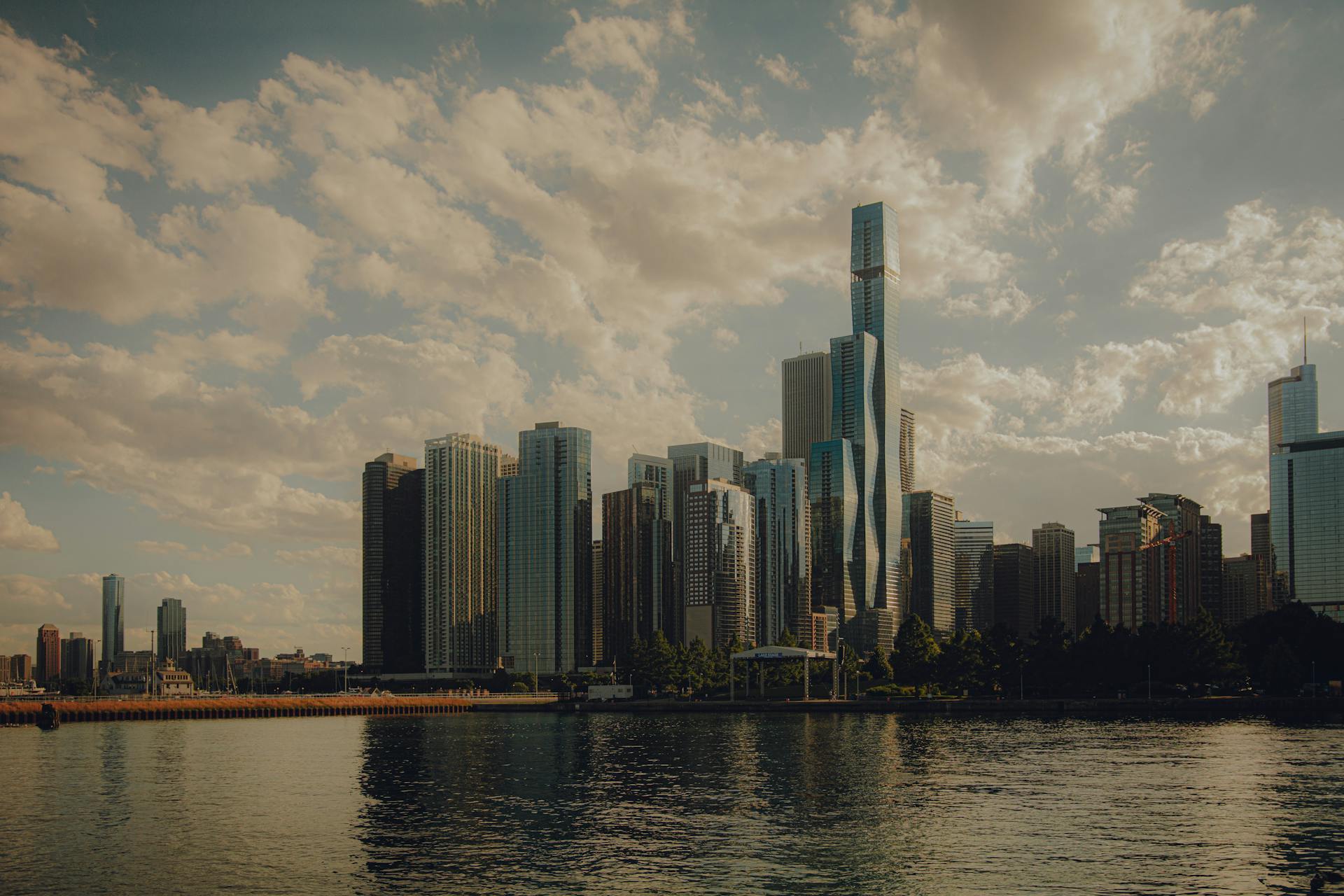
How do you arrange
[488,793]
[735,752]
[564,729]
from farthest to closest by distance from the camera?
[564,729] → [735,752] → [488,793]

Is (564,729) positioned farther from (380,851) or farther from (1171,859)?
(1171,859)

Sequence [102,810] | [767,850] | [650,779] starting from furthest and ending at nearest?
[650,779], [102,810], [767,850]

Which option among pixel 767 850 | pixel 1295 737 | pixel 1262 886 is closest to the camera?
pixel 1262 886

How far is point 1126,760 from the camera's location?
114 meters

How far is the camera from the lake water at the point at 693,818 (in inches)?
2409

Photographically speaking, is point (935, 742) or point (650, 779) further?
point (935, 742)

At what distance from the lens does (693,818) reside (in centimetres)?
7988

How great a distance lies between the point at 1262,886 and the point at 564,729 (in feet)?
466

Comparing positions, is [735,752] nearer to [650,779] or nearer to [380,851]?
[650,779]

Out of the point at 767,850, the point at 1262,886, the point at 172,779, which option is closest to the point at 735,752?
A: the point at 172,779

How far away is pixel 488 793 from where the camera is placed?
310 ft

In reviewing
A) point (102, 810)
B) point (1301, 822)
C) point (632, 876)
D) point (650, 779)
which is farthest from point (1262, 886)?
point (102, 810)

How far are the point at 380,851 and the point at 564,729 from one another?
4827 inches

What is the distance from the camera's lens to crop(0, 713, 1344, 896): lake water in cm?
6118
